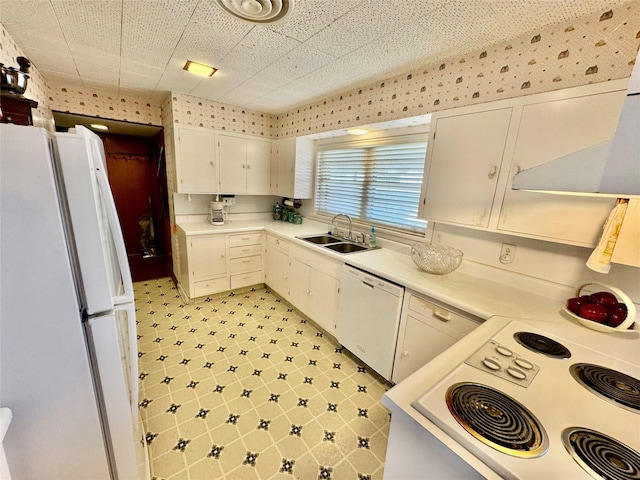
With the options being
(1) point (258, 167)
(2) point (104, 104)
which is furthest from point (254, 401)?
(2) point (104, 104)

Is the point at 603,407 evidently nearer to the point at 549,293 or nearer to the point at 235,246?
the point at 549,293

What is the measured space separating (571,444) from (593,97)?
4.77 ft

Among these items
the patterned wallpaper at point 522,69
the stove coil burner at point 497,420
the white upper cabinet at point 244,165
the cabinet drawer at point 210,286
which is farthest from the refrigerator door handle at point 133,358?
the white upper cabinet at point 244,165

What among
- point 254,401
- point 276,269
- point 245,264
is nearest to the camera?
point 254,401

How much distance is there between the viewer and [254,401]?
5.99ft

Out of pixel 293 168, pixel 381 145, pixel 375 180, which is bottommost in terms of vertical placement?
pixel 375 180

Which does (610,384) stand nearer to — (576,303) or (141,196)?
(576,303)

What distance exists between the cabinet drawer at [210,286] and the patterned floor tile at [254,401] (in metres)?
0.29

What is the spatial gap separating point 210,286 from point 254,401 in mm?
1703

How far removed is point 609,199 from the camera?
1216mm

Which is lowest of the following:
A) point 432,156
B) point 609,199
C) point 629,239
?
point 629,239

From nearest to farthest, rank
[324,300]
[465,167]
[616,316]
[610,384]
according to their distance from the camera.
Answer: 1. [610,384]
2. [616,316]
3. [465,167]
4. [324,300]

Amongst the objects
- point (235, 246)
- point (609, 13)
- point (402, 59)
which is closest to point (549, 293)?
point (609, 13)

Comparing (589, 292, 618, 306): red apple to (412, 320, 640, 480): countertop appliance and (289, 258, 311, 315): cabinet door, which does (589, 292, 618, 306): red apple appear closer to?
(412, 320, 640, 480): countertop appliance
